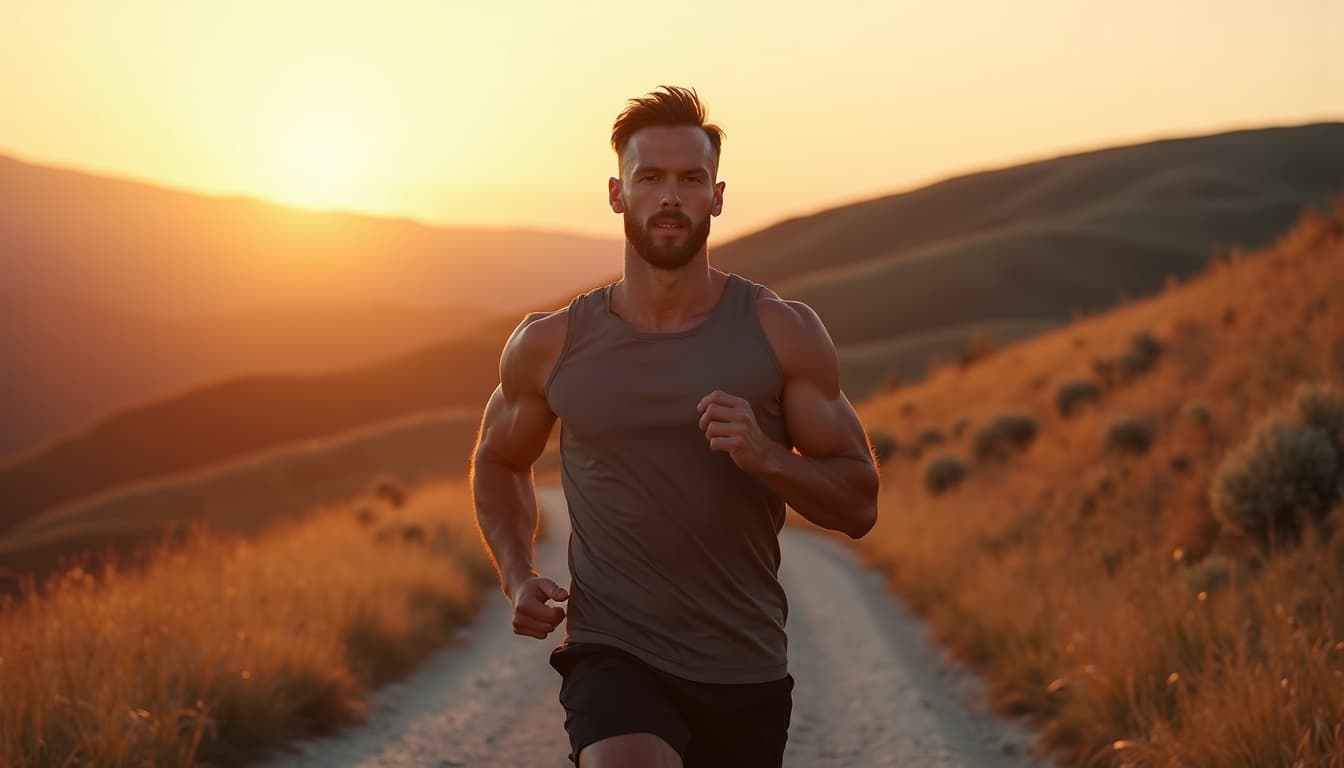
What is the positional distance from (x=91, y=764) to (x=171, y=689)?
1414mm

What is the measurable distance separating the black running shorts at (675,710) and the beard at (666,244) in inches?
43.8

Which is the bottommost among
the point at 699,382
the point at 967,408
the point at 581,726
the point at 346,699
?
the point at 967,408

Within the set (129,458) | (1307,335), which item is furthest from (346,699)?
(129,458)

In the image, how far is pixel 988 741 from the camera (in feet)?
29.3

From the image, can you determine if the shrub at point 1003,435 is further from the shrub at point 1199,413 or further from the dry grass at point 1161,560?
the shrub at point 1199,413

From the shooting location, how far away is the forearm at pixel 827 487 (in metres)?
3.77

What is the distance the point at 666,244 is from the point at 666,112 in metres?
0.39

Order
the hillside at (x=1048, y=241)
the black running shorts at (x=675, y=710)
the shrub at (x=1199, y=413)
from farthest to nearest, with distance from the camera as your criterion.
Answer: the hillside at (x=1048, y=241) → the shrub at (x=1199, y=413) → the black running shorts at (x=675, y=710)

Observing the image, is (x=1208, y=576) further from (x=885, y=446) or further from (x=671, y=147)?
(x=885, y=446)

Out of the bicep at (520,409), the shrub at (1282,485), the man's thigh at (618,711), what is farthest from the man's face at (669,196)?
the shrub at (1282,485)

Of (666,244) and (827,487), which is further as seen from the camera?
(666,244)

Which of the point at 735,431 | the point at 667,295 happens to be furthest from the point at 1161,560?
the point at 735,431

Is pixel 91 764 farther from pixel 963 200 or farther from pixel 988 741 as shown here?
pixel 963 200

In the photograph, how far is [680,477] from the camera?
13.0 ft
